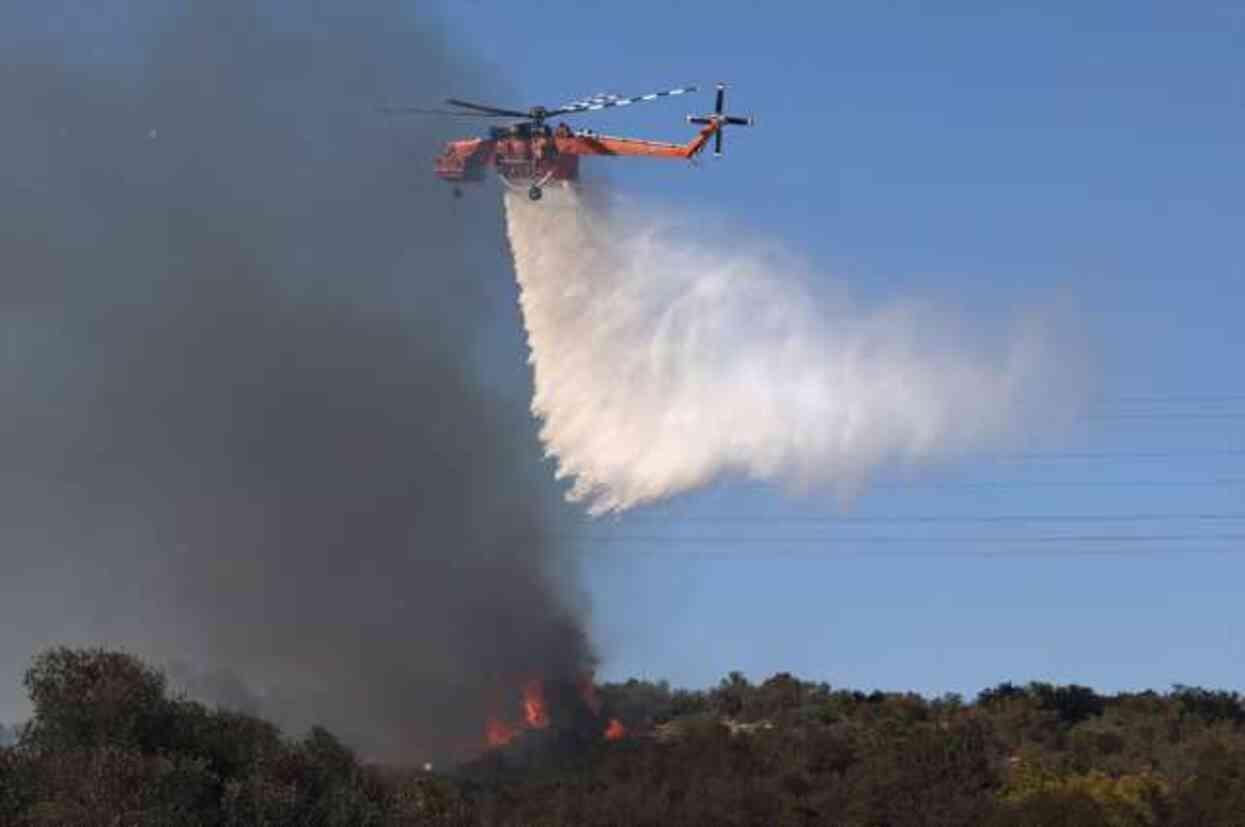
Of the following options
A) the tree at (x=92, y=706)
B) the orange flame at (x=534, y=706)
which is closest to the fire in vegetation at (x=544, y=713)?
the orange flame at (x=534, y=706)

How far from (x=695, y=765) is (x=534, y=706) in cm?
1040

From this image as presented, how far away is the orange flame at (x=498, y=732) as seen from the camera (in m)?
140

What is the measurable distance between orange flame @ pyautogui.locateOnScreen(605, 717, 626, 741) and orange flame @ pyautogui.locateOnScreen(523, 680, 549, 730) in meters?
5.55

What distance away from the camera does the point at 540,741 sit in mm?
139375

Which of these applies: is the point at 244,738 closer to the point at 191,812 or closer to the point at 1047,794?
the point at 191,812

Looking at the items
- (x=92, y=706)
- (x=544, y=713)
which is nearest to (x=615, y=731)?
(x=544, y=713)

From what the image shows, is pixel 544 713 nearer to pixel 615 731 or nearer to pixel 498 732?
pixel 498 732

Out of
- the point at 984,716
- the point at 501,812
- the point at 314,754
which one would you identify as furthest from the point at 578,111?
the point at 984,716

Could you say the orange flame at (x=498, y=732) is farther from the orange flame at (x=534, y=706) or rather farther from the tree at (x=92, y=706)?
the tree at (x=92, y=706)

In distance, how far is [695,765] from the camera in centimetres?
13838

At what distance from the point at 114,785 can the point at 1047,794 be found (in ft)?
230

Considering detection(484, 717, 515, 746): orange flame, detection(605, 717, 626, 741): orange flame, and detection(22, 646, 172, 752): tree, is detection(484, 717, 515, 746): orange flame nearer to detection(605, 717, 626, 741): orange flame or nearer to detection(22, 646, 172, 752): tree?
detection(605, 717, 626, 741): orange flame

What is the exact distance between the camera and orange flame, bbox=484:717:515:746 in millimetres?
139750

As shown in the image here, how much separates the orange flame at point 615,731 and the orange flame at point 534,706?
555 cm
